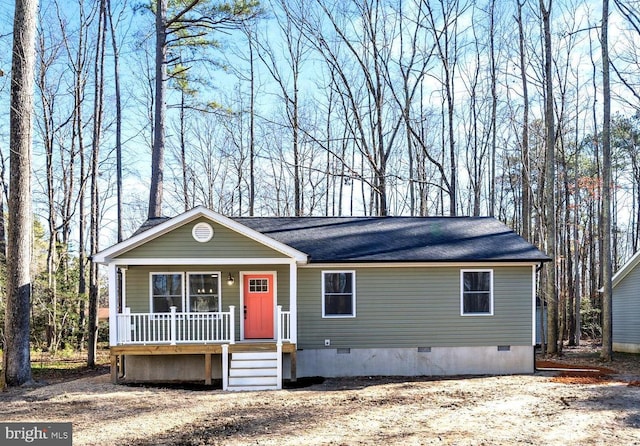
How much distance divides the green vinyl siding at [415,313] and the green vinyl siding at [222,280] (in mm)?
461

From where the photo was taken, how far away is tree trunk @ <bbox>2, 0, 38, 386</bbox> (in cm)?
1101

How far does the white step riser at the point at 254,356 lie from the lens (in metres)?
11.5

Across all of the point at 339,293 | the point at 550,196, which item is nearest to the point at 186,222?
the point at 339,293

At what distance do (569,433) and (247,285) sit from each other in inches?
313

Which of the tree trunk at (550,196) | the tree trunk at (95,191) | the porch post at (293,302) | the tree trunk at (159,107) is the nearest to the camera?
the porch post at (293,302)

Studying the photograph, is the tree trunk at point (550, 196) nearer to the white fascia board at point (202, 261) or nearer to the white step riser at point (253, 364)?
the white fascia board at point (202, 261)

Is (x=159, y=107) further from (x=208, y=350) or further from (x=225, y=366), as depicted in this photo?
(x=225, y=366)

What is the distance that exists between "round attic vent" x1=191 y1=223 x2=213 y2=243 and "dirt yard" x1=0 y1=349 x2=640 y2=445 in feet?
10.9

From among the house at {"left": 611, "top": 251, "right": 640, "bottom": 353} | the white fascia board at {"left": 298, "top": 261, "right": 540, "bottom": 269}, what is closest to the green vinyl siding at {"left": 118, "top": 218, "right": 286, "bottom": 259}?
the white fascia board at {"left": 298, "top": 261, "right": 540, "bottom": 269}

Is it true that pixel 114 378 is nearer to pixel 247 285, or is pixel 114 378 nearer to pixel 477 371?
pixel 247 285

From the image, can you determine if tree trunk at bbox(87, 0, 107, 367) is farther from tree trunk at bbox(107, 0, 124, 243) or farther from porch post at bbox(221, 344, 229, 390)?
porch post at bbox(221, 344, 229, 390)

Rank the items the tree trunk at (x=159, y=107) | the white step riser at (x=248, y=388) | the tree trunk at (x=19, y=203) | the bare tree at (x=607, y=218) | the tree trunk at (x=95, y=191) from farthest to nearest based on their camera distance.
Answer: the tree trunk at (x=159, y=107)
the tree trunk at (x=95, y=191)
the bare tree at (x=607, y=218)
the tree trunk at (x=19, y=203)
the white step riser at (x=248, y=388)

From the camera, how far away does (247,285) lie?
12.9m

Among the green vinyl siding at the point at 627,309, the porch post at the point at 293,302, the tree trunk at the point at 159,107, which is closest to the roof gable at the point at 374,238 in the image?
the porch post at the point at 293,302
